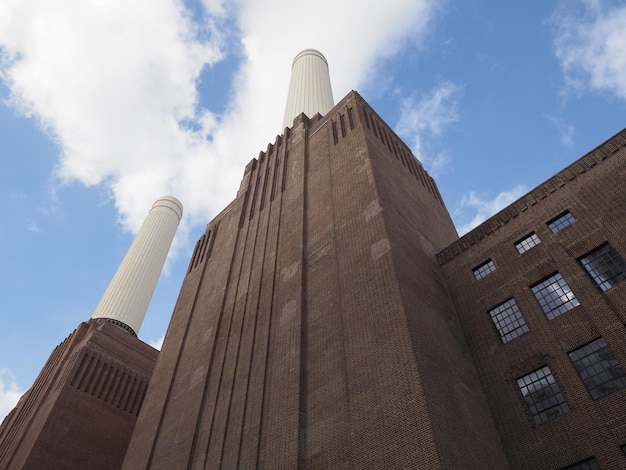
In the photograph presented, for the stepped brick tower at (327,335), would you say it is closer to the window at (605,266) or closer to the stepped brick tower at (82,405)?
the window at (605,266)

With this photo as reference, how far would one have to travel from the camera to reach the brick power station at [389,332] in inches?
615

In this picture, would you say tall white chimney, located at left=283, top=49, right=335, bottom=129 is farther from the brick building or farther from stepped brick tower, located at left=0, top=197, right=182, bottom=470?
stepped brick tower, located at left=0, top=197, right=182, bottom=470

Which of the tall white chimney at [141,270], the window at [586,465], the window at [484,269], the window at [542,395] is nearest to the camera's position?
the window at [586,465]

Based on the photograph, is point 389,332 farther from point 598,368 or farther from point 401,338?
point 598,368

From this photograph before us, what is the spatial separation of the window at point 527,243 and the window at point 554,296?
2027mm

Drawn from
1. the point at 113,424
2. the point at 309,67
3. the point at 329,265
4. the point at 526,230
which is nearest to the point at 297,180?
the point at 329,265

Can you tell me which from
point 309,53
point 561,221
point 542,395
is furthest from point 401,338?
point 309,53

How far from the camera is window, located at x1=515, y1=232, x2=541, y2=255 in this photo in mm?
21223

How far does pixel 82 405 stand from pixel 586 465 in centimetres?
3328

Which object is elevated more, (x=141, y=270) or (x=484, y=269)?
(x=141, y=270)

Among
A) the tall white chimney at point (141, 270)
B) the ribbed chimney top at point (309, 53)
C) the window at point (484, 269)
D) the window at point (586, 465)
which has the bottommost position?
the window at point (586, 465)

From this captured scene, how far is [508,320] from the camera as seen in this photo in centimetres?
1997

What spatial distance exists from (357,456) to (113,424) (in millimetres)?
28196

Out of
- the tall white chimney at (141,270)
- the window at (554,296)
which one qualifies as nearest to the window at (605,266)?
the window at (554,296)
